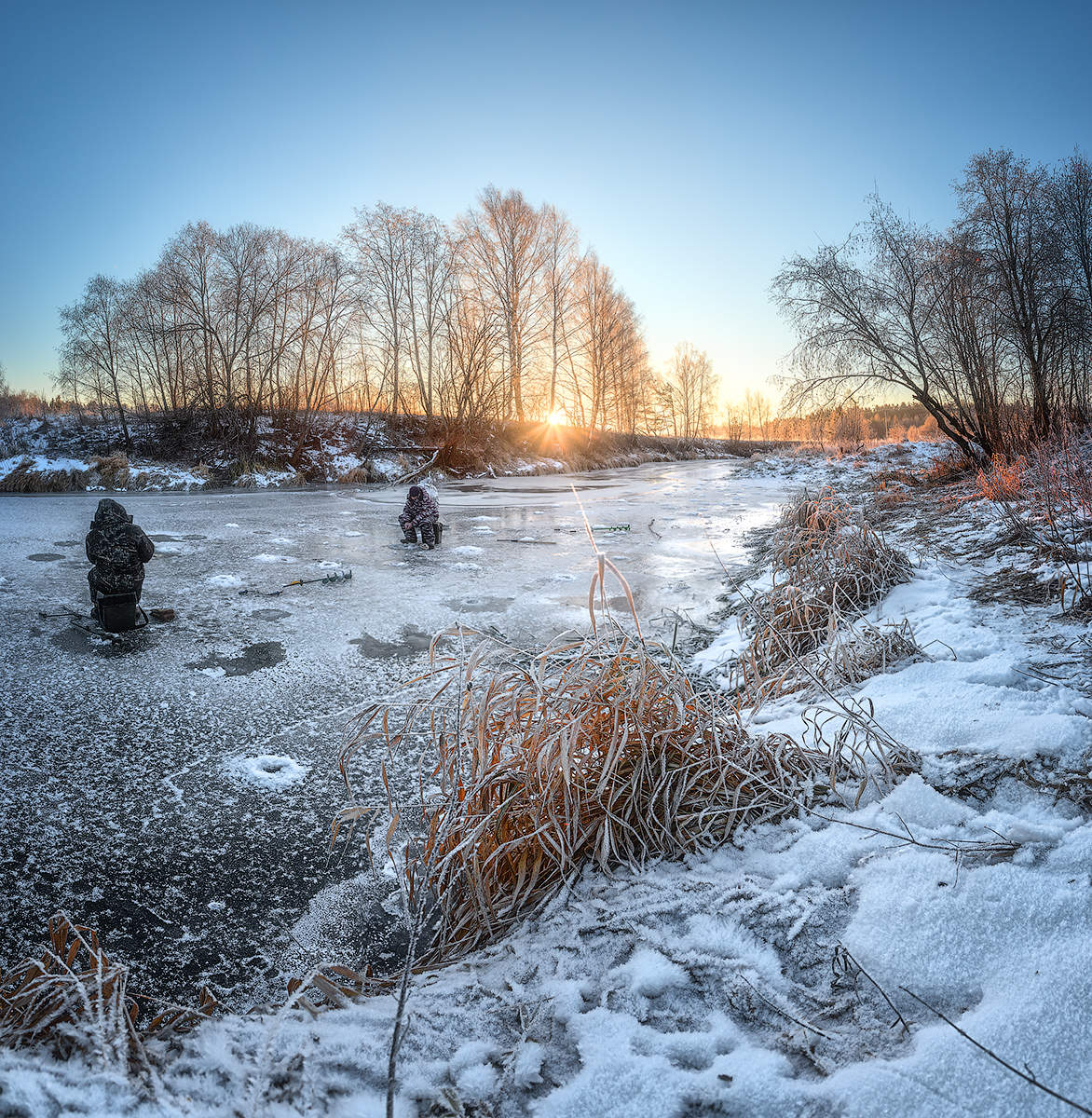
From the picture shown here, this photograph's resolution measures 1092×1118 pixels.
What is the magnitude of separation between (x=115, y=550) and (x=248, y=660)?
4.04 ft

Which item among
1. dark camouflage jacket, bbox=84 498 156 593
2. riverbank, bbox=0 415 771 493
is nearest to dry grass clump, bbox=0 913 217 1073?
dark camouflage jacket, bbox=84 498 156 593

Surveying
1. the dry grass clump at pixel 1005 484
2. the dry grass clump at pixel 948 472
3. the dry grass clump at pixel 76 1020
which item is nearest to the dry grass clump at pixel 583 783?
the dry grass clump at pixel 76 1020

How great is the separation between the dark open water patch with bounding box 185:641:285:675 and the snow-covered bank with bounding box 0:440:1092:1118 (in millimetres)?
2519

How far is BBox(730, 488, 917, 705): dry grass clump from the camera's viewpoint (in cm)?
258

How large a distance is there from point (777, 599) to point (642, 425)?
51.2 metres

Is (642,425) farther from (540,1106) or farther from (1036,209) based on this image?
(540,1106)

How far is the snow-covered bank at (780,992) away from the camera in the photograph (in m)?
0.89

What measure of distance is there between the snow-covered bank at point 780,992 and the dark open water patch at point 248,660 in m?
2.52

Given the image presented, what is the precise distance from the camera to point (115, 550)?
380 centimetres

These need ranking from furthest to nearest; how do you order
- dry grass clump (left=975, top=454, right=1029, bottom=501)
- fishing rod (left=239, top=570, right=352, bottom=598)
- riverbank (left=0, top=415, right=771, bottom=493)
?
1. riverbank (left=0, top=415, right=771, bottom=493)
2. fishing rod (left=239, top=570, right=352, bottom=598)
3. dry grass clump (left=975, top=454, right=1029, bottom=501)

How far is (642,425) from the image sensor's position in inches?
2079

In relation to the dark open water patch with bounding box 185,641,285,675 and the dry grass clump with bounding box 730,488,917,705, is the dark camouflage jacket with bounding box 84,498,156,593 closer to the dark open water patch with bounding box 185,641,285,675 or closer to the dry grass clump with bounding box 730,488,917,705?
the dark open water patch with bounding box 185,641,285,675

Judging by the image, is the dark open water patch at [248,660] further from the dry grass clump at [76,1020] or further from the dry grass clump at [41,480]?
the dry grass clump at [41,480]

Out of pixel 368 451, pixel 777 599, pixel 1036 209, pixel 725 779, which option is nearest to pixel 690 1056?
pixel 725 779
